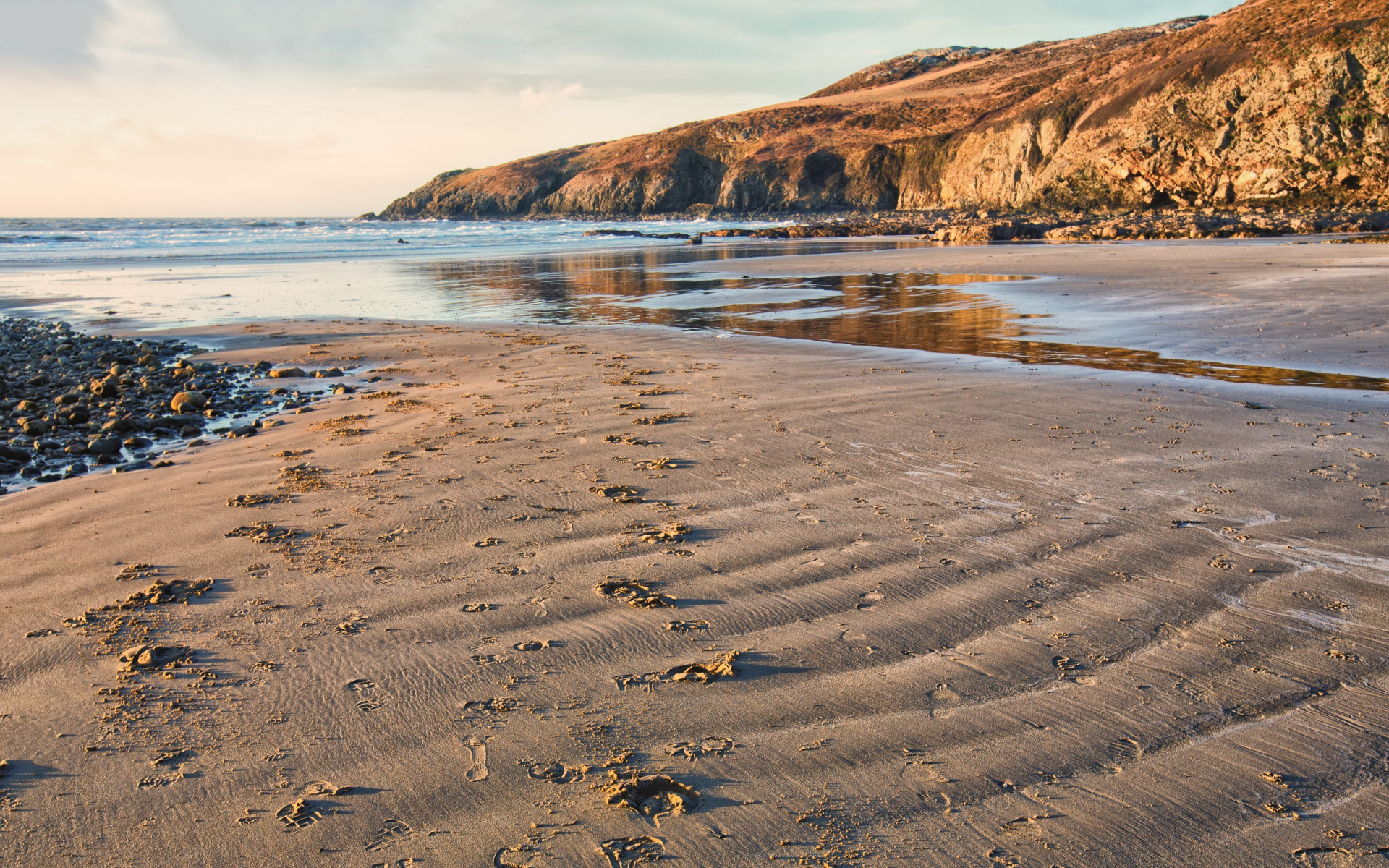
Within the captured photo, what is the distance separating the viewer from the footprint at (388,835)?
1878 millimetres

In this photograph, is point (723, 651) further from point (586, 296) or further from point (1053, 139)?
→ point (1053, 139)

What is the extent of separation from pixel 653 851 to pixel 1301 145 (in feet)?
126

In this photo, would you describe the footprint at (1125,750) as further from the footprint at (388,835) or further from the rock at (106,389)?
the rock at (106,389)

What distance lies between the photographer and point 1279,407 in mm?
5590

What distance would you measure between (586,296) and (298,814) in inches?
583

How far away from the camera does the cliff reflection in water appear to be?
24.5 ft

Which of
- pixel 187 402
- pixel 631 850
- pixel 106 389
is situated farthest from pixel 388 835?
pixel 106 389

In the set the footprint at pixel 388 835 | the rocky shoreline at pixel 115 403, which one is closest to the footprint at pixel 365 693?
the footprint at pixel 388 835

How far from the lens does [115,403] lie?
24.6ft

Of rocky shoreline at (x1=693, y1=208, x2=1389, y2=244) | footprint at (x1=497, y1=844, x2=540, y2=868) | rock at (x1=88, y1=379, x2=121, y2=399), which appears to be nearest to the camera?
footprint at (x1=497, y1=844, x2=540, y2=868)

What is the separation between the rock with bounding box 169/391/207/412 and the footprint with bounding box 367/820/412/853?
6341 millimetres

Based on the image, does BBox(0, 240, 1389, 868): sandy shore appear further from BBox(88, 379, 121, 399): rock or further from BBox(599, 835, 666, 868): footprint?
BBox(88, 379, 121, 399): rock

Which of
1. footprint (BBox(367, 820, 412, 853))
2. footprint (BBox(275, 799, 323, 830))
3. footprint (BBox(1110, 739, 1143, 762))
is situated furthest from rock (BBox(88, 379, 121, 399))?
footprint (BBox(1110, 739, 1143, 762))

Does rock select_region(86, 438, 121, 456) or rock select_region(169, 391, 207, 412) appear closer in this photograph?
rock select_region(86, 438, 121, 456)
